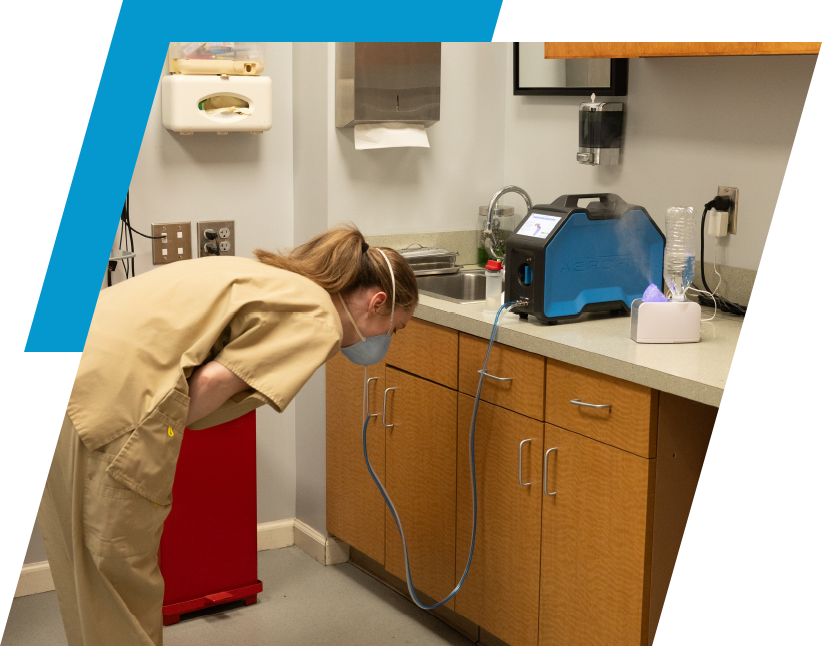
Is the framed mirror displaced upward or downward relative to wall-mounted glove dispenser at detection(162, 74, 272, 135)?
upward

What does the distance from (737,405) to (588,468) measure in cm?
191

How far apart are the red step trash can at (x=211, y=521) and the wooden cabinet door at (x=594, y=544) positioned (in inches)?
39.9

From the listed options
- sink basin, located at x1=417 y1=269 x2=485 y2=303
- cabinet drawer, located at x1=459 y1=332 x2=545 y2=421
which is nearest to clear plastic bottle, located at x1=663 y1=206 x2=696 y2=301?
cabinet drawer, located at x1=459 y1=332 x2=545 y2=421

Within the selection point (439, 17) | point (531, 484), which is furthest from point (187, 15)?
point (531, 484)

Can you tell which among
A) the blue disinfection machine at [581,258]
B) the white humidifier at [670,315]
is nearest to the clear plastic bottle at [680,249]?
the white humidifier at [670,315]

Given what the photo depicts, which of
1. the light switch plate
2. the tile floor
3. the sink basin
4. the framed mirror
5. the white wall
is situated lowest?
the tile floor

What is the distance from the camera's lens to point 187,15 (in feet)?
0.58

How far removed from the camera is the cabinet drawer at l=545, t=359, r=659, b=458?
74.2 inches

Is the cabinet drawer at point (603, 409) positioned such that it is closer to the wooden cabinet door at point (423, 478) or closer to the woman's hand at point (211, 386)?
the wooden cabinet door at point (423, 478)

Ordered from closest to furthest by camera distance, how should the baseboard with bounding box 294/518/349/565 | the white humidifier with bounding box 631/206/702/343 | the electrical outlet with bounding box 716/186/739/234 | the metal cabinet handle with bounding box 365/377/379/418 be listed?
the white humidifier with bounding box 631/206/702/343, the electrical outlet with bounding box 716/186/739/234, the metal cabinet handle with bounding box 365/377/379/418, the baseboard with bounding box 294/518/349/565

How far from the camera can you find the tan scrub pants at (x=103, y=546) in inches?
64.7

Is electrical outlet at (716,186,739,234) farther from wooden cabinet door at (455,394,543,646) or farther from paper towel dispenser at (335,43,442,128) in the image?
paper towel dispenser at (335,43,442,128)

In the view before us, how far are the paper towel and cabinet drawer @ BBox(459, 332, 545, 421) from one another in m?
0.81

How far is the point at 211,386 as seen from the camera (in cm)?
157
